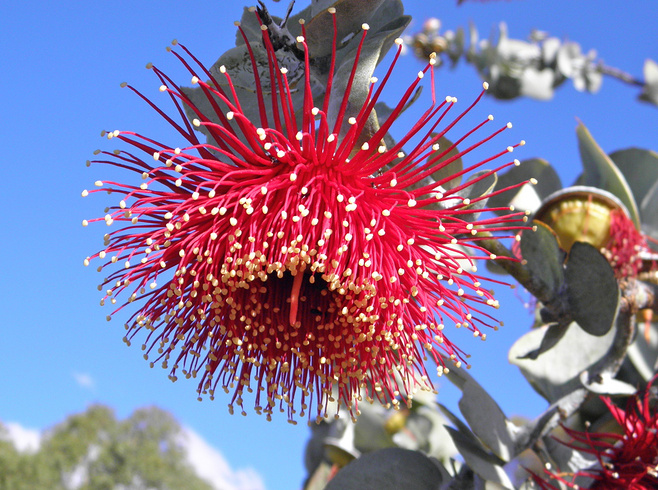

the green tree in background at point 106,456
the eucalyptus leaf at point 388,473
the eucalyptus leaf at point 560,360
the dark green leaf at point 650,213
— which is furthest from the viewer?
the green tree in background at point 106,456

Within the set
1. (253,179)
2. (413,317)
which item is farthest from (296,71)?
(413,317)

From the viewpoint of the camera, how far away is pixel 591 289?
1.54 meters

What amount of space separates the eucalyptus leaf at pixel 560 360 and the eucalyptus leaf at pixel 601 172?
0.42 meters

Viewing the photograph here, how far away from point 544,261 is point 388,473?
0.65m

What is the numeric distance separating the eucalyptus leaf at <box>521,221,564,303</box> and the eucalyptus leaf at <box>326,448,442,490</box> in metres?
0.52

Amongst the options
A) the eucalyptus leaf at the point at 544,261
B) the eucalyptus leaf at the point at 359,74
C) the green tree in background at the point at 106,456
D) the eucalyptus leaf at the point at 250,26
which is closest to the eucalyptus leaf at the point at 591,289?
the eucalyptus leaf at the point at 544,261

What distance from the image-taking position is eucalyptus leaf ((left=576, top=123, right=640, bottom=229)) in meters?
1.96

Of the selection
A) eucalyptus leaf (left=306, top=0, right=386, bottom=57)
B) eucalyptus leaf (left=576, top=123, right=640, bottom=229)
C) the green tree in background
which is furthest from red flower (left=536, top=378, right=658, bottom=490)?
A: the green tree in background

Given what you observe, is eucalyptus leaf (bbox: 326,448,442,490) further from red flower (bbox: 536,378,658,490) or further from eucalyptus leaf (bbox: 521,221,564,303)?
eucalyptus leaf (bbox: 521,221,564,303)

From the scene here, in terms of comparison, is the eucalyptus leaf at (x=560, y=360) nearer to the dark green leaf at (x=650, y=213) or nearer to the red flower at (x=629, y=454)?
the red flower at (x=629, y=454)

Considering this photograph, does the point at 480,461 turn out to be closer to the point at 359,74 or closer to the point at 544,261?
the point at 544,261

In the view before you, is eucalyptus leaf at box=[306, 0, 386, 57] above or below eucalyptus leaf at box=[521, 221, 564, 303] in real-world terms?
above

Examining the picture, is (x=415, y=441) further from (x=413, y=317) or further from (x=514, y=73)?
(x=514, y=73)

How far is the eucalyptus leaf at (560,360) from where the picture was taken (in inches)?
70.1
